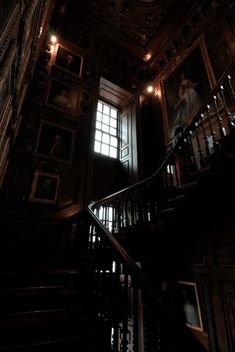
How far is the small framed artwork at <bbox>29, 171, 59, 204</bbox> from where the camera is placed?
494 centimetres

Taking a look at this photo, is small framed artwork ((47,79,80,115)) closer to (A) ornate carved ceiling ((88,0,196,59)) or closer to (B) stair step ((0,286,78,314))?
(A) ornate carved ceiling ((88,0,196,59))

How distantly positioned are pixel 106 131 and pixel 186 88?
9.94 feet

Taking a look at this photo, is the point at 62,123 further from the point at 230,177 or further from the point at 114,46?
the point at 230,177

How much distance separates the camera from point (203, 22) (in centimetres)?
675

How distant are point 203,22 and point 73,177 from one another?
640cm

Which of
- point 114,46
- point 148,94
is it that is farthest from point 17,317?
point 114,46

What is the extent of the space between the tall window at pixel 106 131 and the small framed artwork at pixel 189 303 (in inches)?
182

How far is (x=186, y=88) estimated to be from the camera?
6.63 m

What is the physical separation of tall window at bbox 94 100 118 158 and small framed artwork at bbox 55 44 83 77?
1.47 m

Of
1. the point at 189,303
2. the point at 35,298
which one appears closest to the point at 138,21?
the point at 189,303

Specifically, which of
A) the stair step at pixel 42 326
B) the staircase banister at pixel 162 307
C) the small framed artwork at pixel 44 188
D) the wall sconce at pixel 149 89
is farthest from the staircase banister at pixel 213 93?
the wall sconce at pixel 149 89

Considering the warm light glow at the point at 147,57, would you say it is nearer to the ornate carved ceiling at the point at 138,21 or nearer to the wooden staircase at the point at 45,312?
the ornate carved ceiling at the point at 138,21

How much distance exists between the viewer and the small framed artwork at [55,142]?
558cm

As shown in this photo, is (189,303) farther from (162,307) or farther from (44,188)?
(44,188)
